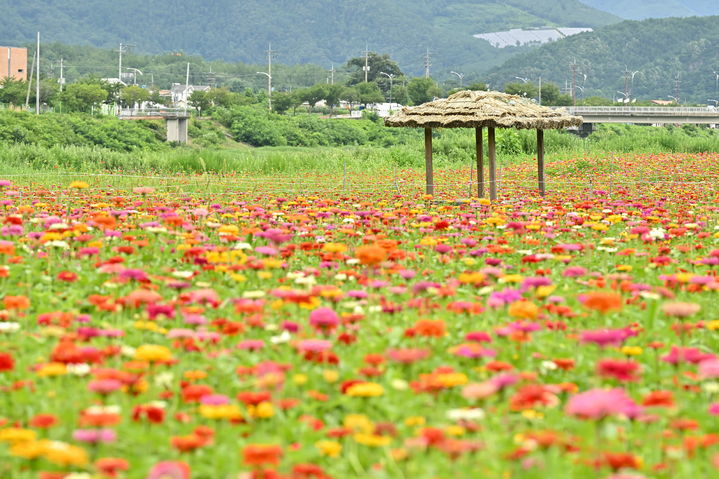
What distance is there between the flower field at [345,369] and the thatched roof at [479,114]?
300 inches

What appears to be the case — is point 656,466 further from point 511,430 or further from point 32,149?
point 32,149

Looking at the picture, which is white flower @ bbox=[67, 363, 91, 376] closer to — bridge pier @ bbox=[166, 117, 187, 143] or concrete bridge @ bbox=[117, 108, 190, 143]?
concrete bridge @ bbox=[117, 108, 190, 143]

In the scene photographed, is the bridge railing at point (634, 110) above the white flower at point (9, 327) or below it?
above

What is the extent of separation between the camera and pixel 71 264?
704 cm

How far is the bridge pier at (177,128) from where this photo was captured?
6272 centimetres

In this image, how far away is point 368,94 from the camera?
3930 inches

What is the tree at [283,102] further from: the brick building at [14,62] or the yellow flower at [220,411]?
the yellow flower at [220,411]

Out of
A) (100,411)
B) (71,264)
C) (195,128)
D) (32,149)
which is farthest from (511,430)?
(195,128)

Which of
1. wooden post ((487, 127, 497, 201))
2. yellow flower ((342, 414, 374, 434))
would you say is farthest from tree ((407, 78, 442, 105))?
yellow flower ((342, 414, 374, 434))

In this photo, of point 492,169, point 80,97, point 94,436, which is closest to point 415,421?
point 94,436

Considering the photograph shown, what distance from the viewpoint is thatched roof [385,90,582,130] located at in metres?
15.3

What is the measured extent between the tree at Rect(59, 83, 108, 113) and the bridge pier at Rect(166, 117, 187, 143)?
7.69 meters

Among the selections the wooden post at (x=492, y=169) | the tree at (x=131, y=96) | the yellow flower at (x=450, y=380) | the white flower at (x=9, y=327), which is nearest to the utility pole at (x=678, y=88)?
the tree at (x=131, y=96)

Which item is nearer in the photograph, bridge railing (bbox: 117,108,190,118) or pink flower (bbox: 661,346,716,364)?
pink flower (bbox: 661,346,716,364)
